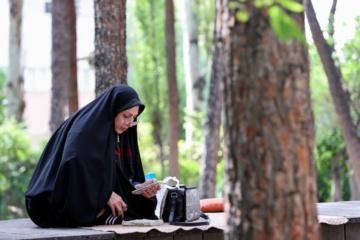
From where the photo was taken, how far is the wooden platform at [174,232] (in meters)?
3.95

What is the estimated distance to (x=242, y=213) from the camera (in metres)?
2.47

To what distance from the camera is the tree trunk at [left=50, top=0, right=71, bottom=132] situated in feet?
36.3

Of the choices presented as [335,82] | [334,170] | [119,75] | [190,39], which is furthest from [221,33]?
[190,39]

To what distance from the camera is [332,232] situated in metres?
4.85

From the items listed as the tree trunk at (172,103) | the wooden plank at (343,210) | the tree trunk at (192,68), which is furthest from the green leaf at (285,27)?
the tree trunk at (192,68)

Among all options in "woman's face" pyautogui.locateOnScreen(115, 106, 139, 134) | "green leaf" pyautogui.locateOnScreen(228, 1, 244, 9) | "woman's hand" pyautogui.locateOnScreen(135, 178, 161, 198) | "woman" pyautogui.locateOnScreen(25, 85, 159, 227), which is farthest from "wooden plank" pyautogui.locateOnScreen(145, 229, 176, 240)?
"green leaf" pyautogui.locateOnScreen(228, 1, 244, 9)

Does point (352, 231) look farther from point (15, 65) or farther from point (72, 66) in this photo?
point (15, 65)

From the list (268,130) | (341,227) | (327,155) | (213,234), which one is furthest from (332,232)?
(327,155)

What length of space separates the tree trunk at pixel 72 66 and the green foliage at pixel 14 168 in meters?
3.75

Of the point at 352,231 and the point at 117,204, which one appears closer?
the point at 117,204

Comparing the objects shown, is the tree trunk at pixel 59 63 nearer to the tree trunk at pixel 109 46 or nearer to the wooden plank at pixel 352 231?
the tree trunk at pixel 109 46

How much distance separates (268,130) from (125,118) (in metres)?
2.51

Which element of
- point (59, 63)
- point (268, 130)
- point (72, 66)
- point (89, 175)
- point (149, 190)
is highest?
point (59, 63)

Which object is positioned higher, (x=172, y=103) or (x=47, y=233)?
(x=172, y=103)
